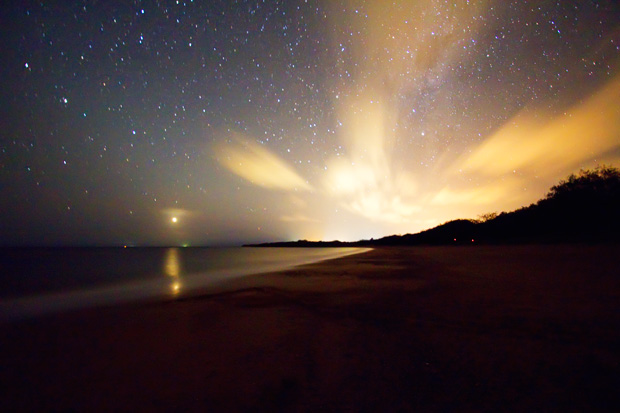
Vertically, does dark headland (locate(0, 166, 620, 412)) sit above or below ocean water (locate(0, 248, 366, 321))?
above

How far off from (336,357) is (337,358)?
31 millimetres

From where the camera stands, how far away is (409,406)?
2.18 m

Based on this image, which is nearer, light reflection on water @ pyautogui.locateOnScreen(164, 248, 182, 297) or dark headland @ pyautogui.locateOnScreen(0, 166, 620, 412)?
dark headland @ pyautogui.locateOnScreen(0, 166, 620, 412)

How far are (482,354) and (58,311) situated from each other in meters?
10.2

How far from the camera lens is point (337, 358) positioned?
3176 mm

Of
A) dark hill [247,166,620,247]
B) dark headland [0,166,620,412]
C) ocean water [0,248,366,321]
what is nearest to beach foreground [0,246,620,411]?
dark headland [0,166,620,412]

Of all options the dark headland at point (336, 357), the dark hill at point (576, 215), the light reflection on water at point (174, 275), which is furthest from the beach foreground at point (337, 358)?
the dark hill at point (576, 215)

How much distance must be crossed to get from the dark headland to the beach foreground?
18 mm

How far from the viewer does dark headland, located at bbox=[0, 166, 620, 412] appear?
7.75ft

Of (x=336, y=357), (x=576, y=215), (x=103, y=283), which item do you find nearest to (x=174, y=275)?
(x=103, y=283)

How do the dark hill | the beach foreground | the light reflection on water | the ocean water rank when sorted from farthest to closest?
1. the dark hill
2. the light reflection on water
3. the ocean water
4. the beach foreground

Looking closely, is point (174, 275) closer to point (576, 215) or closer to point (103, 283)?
point (103, 283)

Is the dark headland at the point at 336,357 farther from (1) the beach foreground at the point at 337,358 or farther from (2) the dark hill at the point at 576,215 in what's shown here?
(2) the dark hill at the point at 576,215

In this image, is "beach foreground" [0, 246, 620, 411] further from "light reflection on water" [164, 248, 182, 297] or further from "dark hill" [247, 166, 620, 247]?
"dark hill" [247, 166, 620, 247]
